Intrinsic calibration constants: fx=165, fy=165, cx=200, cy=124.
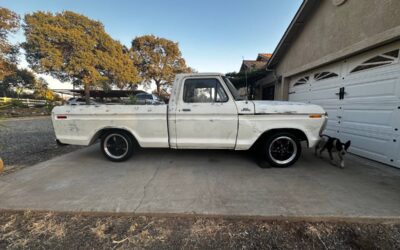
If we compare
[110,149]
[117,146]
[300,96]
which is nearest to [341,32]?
[300,96]

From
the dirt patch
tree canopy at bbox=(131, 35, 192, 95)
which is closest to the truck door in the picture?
the dirt patch

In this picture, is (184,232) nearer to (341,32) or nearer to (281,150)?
(281,150)

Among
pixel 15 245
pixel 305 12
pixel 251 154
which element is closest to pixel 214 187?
pixel 251 154

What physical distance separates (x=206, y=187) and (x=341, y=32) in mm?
5469

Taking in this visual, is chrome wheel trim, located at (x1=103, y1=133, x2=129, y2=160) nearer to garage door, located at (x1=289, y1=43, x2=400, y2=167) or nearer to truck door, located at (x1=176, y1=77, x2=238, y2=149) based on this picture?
truck door, located at (x1=176, y1=77, x2=238, y2=149)

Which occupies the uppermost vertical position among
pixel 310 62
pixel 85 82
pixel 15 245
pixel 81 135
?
pixel 85 82

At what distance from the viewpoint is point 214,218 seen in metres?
1.96

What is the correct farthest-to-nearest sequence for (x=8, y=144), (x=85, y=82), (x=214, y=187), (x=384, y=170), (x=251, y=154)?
(x=85, y=82), (x=8, y=144), (x=251, y=154), (x=384, y=170), (x=214, y=187)

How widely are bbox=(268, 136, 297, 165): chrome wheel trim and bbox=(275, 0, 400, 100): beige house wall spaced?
293 cm

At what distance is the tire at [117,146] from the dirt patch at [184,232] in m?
1.62

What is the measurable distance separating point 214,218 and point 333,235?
125 cm

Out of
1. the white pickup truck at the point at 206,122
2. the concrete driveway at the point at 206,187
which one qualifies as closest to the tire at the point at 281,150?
the white pickup truck at the point at 206,122

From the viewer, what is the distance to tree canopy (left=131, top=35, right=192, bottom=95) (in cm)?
2788

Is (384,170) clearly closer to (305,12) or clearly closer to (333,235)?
(333,235)
